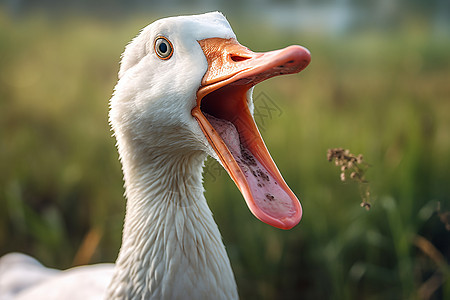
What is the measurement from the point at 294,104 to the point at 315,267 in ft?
3.68

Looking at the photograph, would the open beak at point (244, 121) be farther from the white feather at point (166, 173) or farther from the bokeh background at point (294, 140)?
the bokeh background at point (294, 140)

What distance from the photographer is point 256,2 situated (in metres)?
3.22

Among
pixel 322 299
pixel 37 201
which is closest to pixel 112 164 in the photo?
pixel 37 201

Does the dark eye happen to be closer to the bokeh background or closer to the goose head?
the goose head

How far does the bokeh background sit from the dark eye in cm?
31

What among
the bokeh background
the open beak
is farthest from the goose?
the bokeh background

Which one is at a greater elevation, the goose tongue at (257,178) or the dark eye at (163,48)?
the dark eye at (163,48)

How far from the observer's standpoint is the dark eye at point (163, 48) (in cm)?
105

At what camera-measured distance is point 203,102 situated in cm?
111

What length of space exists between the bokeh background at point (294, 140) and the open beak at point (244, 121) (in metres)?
0.17

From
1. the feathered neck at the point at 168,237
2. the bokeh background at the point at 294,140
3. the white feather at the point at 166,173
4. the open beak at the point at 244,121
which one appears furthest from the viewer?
the bokeh background at the point at 294,140

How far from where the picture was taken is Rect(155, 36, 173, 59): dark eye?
1.05 meters

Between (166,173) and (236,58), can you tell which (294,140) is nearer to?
(166,173)

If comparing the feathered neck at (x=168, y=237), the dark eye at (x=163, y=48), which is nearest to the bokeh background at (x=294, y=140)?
the feathered neck at (x=168, y=237)
